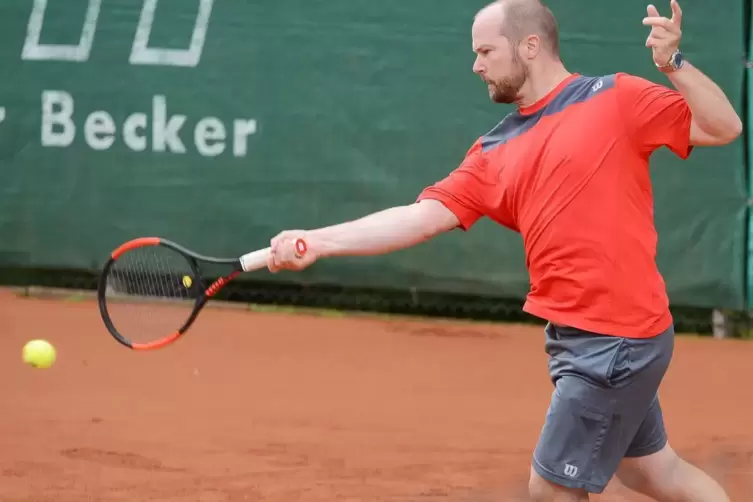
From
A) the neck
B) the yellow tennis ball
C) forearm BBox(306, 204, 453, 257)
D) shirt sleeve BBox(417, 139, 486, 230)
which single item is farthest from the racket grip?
the yellow tennis ball

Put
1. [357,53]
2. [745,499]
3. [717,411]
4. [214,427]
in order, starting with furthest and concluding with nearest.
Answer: [357,53] → [717,411] → [214,427] → [745,499]

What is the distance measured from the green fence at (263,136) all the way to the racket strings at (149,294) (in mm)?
2647

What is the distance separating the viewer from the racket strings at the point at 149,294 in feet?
12.1

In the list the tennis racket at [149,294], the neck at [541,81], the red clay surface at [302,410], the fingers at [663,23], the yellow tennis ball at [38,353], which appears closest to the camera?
the fingers at [663,23]

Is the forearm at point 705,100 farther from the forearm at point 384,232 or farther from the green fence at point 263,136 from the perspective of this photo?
the green fence at point 263,136

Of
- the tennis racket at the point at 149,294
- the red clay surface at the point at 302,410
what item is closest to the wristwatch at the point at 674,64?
the tennis racket at the point at 149,294

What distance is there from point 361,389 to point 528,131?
8.62 feet

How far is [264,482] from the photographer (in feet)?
12.9

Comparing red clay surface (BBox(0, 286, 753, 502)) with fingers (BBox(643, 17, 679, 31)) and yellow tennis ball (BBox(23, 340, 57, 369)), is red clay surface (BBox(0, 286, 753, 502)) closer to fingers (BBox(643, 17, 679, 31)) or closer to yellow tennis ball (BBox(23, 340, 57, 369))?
yellow tennis ball (BBox(23, 340, 57, 369))

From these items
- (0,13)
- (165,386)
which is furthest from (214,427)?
(0,13)

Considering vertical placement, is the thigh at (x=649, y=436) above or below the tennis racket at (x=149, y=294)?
below

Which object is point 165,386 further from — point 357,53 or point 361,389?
point 357,53

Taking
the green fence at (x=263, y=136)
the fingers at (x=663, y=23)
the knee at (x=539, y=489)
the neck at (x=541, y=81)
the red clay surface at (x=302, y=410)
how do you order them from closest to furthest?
the fingers at (x=663, y=23) → the knee at (x=539, y=489) → the neck at (x=541, y=81) → the red clay surface at (x=302, y=410) → the green fence at (x=263, y=136)

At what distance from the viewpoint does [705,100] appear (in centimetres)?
262
